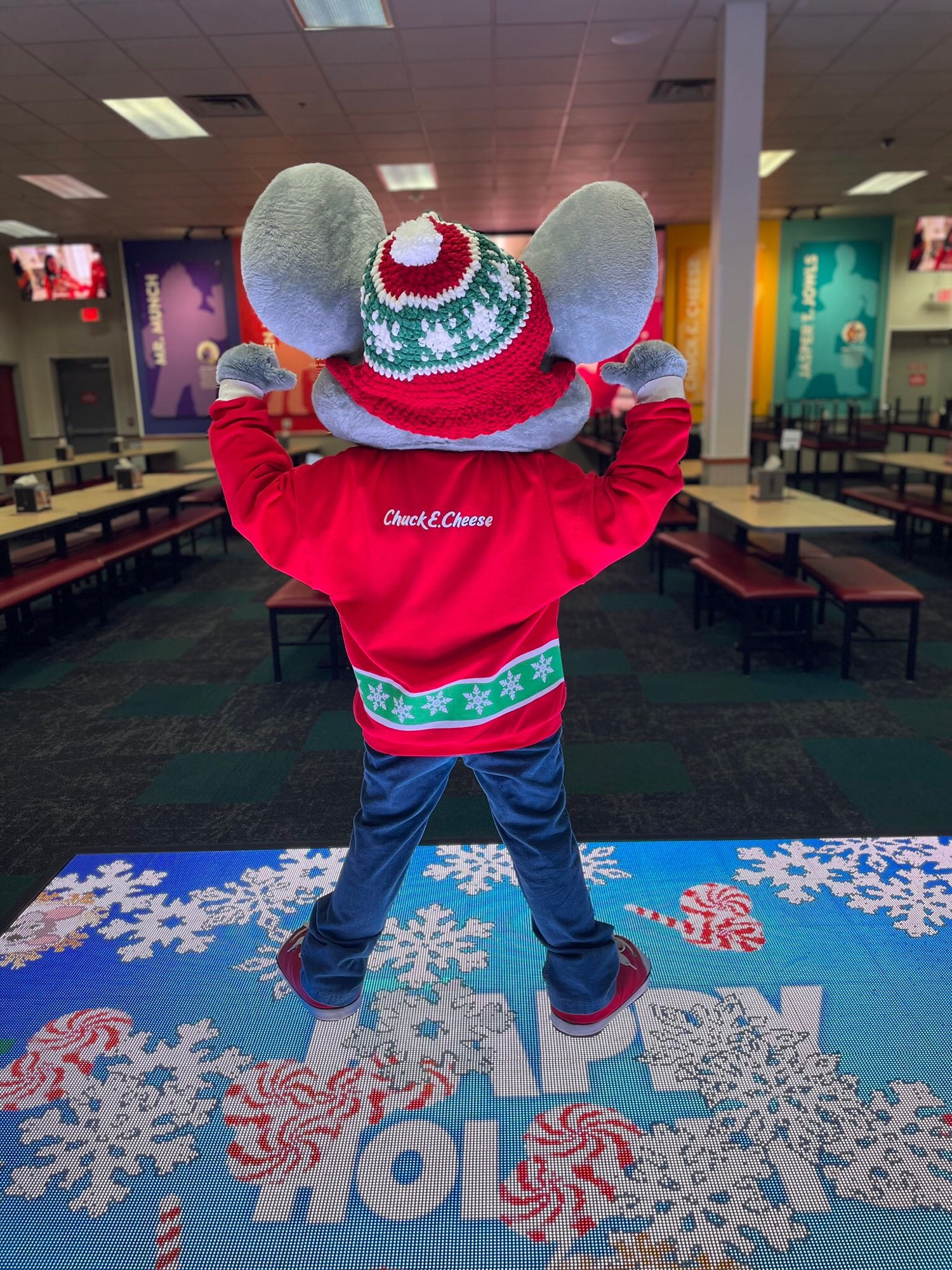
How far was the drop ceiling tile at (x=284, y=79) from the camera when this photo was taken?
5.33 meters

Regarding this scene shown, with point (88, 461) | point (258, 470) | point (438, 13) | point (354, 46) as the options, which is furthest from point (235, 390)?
point (88, 461)

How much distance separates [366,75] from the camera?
213 inches

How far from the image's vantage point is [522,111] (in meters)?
6.10

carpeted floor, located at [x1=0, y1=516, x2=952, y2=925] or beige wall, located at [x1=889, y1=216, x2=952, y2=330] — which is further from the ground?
beige wall, located at [x1=889, y1=216, x2=952, y2=330]

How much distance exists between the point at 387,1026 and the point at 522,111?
6.40 m

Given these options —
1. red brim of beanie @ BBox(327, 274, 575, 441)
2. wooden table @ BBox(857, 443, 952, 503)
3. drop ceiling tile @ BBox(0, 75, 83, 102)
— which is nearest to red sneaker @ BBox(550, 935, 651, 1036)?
red brim of beanie @ BBox(327, 274, 575, 441)

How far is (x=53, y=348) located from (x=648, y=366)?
12532 millimetres

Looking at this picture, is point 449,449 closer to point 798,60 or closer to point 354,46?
point 354,46

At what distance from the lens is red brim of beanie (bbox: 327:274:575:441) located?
3.73ft

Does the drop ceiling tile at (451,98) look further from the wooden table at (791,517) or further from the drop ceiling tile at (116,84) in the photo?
the wooden table at (791,517)

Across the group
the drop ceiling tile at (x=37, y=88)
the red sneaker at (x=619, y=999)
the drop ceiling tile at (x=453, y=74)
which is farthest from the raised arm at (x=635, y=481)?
the drop ceiling tile at (x=37, y=88)

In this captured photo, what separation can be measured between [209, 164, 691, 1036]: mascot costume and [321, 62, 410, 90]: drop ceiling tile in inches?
193

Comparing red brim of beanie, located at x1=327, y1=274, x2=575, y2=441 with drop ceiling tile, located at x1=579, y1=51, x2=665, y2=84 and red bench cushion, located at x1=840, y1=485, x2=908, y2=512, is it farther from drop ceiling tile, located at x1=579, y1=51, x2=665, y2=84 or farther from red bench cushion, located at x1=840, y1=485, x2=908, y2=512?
red bench cushion, located at x1=840, y1=485, x2=908, y2=512

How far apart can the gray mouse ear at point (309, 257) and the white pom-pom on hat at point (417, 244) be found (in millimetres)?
195
